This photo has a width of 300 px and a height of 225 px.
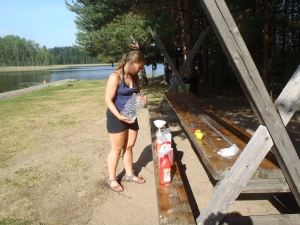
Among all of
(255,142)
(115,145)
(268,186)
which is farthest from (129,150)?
(255,142)

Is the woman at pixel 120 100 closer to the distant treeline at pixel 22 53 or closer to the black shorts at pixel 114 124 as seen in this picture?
the black shorts at pixel 114 124

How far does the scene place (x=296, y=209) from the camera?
2.93 meters

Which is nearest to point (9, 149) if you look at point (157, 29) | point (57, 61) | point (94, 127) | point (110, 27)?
point (94, 127)

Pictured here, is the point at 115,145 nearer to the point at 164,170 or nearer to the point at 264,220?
the point at 164,170

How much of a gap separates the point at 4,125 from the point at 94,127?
8.15ft

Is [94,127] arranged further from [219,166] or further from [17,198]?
[219,166]

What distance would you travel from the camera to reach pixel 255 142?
1.96 m

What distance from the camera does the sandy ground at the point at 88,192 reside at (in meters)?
2.89

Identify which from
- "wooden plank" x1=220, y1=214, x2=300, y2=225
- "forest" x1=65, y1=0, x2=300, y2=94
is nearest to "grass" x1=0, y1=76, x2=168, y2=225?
"wooden plank" x1=220, y1=214, x2=300, y2=225

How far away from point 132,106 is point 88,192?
119cm

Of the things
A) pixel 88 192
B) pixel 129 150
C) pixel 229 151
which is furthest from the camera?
pixel 129 150

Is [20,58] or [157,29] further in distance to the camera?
[20,58]

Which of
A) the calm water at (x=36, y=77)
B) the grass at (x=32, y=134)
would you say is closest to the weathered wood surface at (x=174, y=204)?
the grass at (x=32, y=134)

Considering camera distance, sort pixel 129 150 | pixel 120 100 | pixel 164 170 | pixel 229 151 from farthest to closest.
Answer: pixel 129 150, pixel 120 100, pixel 164 170, pixel 229 151
